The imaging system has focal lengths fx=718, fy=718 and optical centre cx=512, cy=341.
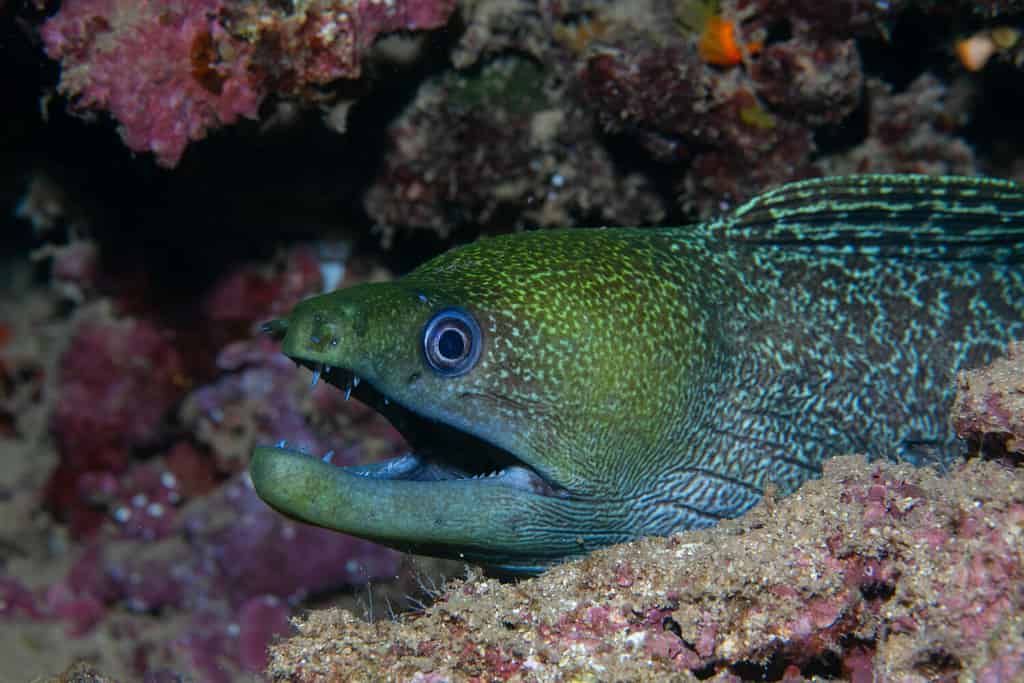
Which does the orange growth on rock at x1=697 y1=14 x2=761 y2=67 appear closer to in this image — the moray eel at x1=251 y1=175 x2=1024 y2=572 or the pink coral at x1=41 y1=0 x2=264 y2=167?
the moray eel at x1=251 y1=175 x2=1024 y2=572

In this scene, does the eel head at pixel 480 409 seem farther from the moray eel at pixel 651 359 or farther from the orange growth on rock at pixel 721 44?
the orange growth on rock at pixel 721 44

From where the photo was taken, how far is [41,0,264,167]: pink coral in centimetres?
369

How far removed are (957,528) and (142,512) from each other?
5.72m

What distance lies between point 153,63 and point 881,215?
3.69m

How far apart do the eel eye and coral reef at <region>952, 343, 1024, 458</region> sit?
5.35 feet

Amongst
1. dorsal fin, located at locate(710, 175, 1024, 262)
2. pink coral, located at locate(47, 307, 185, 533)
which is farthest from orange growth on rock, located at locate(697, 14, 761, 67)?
pink coral, located at locate(47, 307, 185, 533)

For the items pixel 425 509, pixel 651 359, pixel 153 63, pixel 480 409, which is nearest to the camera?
pixel 425 509

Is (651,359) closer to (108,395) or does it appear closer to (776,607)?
(776,607)

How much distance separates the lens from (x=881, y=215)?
338 cm

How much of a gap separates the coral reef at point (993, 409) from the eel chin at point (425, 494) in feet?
4.47

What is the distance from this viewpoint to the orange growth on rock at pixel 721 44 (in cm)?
420

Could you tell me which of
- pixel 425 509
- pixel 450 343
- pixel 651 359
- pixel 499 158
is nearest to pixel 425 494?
pixel 425 509

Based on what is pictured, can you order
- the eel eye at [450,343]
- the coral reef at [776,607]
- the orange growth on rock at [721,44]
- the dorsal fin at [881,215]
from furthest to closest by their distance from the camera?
1. the orange growth on rock at [721,44]
2. the dorsal fin at [881,215]
3. the eel eye at [450,343]
4. the coral reef at [776,607]

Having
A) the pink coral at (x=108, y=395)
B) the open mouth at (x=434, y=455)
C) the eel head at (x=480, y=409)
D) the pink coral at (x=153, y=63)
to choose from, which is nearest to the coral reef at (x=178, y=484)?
the pink coral at (x=108, y=395)
